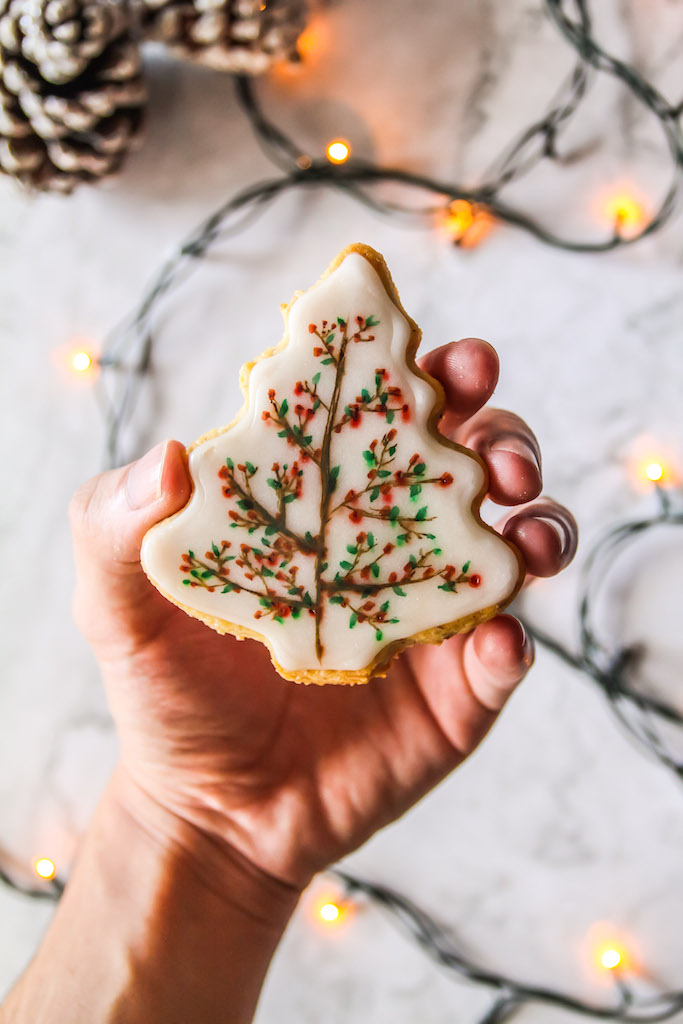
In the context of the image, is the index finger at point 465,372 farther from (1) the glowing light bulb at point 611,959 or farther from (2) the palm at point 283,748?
(1) the glowing light bulb at point 611,959

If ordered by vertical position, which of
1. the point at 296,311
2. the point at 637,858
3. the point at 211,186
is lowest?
the point at 637,858

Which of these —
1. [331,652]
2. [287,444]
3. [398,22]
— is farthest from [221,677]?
[398,22]

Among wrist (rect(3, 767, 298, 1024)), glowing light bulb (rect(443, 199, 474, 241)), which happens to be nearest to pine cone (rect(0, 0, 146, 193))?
glowing light bulb (rect(443, 199, 474, 241))

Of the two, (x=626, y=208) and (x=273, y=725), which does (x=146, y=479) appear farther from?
(x=626, y=208)

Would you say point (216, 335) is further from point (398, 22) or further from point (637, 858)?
point (637, 858)

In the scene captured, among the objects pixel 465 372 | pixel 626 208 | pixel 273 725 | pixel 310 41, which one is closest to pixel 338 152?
pixel 310 41

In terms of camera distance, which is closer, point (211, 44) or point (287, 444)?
point (287, 444)

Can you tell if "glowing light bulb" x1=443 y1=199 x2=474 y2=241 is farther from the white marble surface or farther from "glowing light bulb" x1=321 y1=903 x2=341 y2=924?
"glowing light bulb" x1=321 y1=903 x2=341 y2=924

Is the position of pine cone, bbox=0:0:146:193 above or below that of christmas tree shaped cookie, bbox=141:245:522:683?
above
